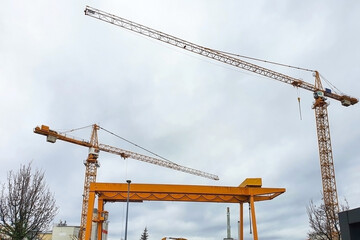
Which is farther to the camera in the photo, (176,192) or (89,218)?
(176,192)

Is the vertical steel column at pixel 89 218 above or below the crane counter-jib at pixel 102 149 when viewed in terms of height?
below

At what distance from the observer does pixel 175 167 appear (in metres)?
83.3

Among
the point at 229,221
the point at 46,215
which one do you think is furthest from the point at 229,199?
the point at 229,221

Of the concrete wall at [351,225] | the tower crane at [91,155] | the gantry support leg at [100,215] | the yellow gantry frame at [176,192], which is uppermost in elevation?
the tower crane at [91,155]

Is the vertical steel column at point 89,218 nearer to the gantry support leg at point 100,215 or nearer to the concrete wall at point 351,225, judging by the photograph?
the gantry support leg at point 100,215

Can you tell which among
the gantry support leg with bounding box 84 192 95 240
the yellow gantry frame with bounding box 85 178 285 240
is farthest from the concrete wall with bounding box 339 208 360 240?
the gantry support leg with bounding box 84 192 95 240

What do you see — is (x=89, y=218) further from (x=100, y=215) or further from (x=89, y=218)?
(x=100, y=215)

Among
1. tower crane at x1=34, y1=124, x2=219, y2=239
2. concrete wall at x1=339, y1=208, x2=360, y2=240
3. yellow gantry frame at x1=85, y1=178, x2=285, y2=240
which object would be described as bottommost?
concrete wall at x1=339, y1=208, x2=360, y2=240

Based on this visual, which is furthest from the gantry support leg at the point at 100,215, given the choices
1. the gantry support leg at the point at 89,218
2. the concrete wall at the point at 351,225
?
the concrete wall at the point at 351,225

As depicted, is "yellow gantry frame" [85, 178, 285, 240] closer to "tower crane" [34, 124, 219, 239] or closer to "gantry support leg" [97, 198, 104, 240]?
"gantry support leg" [97, 198, 104, 240]

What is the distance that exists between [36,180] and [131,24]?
41119 mm

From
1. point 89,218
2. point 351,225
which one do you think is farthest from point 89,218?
point 351,225

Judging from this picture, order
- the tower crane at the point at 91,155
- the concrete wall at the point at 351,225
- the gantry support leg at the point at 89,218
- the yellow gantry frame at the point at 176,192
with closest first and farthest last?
the concrete wall at the point at 351,225, the gantry support leg at the point at 89,218, the yellow gantry frame at the point at 176,192, the tower crane at the point at 91,155

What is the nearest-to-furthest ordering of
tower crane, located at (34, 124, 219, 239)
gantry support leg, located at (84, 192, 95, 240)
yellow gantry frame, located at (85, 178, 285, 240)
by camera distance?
gantry support leg, located at (84, 192, 95, 240) → yellow gantry frame, located at (85, 178, 285, 240) → tower crane, located at (34, 124, 219, 239)
